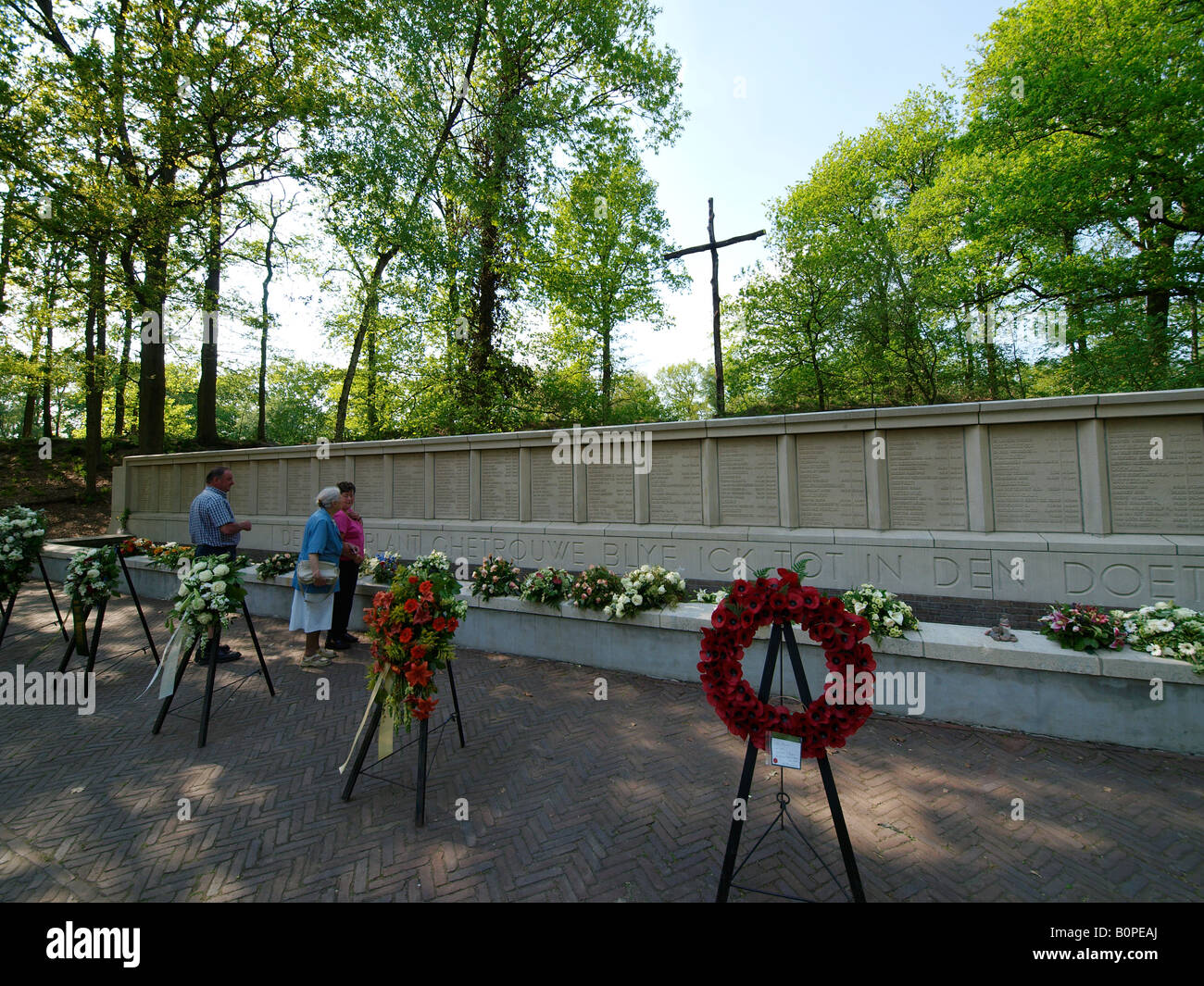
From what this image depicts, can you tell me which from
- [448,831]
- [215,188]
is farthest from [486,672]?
[215,188]

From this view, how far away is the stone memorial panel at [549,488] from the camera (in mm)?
9414

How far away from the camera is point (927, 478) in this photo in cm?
705

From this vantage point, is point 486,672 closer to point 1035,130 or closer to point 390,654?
point 390,654

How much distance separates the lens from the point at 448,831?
140 inches

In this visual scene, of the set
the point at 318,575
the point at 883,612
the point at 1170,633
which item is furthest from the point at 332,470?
the point at 1170,633

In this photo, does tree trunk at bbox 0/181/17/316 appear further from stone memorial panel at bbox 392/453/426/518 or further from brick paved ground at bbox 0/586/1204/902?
brick paved ground at bbox 0/586/1204/902

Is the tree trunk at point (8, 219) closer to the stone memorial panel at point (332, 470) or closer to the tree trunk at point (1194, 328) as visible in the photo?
the stone memorial panel at point (332, 470)

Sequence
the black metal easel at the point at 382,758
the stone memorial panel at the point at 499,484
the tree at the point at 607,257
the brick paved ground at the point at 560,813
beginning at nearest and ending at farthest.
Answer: the brick paved ground at the point at 560,813, the black metal easel at the point at 382,758, the stone memorial panel at the point at 499,484, the tree at the point at 607,257

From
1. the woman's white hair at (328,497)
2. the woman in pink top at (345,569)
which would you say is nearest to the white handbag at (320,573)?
the woman in pink top at (345,569)

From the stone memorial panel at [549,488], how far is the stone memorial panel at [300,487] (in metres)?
5.80

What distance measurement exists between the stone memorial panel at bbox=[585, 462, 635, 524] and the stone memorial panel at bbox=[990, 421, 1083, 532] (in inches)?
196

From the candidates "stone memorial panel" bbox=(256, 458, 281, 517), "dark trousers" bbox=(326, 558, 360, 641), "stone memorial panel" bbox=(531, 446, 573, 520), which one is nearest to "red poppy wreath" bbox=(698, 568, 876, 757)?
"dark trousers" bbox=(326, 558, 360, 641)

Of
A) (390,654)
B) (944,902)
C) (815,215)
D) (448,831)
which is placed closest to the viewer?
(944,902)

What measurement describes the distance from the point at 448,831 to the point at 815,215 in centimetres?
2443
